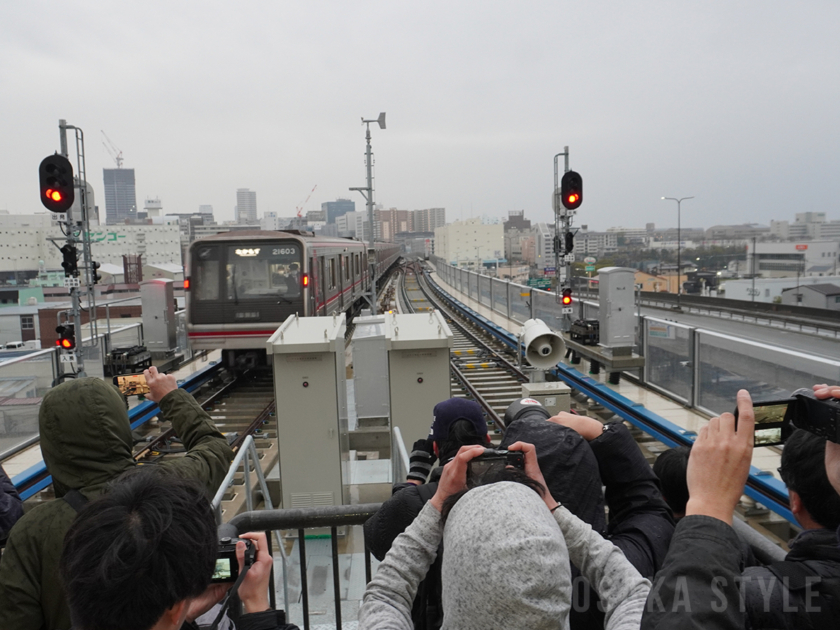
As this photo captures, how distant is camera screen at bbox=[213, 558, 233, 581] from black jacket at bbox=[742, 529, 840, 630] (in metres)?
1.36

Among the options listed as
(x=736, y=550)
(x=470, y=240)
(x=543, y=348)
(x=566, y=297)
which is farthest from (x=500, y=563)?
(x=470, y=240)

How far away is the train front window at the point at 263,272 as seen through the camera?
13.2 meters

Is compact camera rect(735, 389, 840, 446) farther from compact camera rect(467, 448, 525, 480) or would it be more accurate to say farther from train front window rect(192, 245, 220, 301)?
train front window rect(192, 245, 220, 301)

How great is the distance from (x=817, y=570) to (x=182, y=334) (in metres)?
14.3

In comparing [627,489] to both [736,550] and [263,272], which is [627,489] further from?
[263,272]

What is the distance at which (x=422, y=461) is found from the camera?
3434 millimetres

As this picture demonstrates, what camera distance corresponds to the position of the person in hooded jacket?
2.11 m

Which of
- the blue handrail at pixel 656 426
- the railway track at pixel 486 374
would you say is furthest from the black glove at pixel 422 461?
the railway track at pixel 486 374

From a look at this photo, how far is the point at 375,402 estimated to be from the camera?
807 centimetres

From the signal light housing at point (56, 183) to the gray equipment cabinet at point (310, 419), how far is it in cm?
553

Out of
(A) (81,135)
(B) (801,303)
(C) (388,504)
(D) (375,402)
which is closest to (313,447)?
(D) (375,402)

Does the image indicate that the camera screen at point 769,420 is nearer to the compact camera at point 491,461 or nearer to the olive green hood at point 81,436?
the compact camera at point 491,461

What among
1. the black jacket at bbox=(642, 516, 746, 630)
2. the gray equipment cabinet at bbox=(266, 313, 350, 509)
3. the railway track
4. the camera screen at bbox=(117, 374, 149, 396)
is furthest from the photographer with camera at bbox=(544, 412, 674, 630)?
the railway track

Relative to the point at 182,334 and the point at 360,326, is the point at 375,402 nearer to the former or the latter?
the point at 360,326
